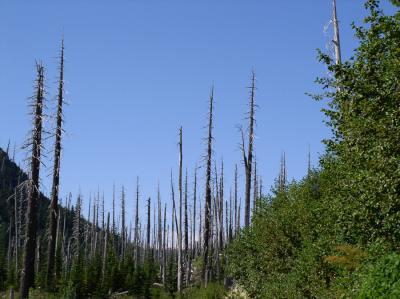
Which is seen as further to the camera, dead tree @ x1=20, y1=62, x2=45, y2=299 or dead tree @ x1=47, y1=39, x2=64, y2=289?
dead tree @ x1=47, y1=39, x2=64, y2=289

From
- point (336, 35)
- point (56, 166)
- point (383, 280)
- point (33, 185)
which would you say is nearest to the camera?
point (383, 280)

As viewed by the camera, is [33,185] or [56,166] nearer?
[33,185]

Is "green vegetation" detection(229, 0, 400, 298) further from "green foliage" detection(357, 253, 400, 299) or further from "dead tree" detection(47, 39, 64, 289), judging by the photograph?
"dead tree" detection(47, 39, 64, 289)

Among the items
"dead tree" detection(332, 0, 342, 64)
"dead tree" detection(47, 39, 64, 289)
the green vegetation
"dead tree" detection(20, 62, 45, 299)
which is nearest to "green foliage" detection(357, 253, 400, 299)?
the green vegetation

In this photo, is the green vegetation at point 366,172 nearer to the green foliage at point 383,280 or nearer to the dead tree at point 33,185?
the green foliage at point 383,280

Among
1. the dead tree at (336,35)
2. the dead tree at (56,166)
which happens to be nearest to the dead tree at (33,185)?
the dead tree at (56,166)

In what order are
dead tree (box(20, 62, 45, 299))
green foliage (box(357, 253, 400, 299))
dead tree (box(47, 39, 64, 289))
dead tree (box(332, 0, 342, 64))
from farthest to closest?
dead tree (box(47, 39, 64, 289))
dead tree (box(20, 62, 45, 299))
dead tree (box(332, 0, 342, 64))
green foliage (box(357, 253, 400, 299))

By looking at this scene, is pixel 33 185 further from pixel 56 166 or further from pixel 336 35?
pixel 336 35

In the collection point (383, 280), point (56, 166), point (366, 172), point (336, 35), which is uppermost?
point (336, 35)

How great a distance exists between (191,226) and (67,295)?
43.0 meters

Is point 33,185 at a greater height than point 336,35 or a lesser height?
lesser

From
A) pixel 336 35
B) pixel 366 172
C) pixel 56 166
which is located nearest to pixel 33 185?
pixel 56 166

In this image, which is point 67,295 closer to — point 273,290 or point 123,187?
point 273,290

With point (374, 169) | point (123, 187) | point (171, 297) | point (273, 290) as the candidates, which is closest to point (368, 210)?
point (374, 169)
